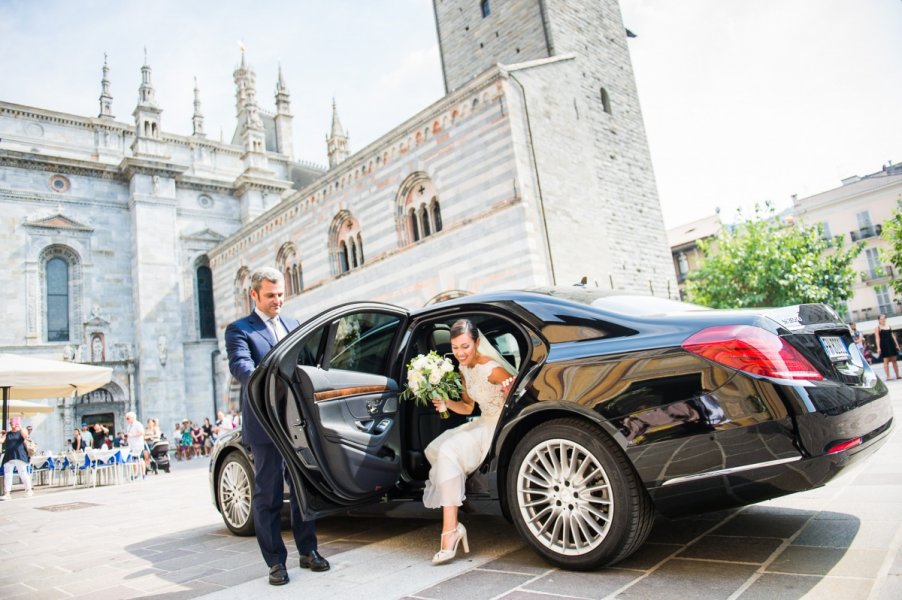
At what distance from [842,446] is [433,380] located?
2221 millimetres

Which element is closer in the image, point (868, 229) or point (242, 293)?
point (242, 293)

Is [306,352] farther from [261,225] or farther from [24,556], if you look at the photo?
[261,225]

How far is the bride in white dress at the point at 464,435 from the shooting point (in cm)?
338

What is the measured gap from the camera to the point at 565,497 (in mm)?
3004

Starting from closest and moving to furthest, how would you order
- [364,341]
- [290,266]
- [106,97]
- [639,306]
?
[639,306] < [364,341] < [290,266] < [106,97]

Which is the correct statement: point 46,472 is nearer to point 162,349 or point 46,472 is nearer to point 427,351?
point 162,349

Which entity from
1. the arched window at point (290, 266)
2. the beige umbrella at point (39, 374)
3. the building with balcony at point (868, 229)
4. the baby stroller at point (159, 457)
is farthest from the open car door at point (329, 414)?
the building with balcony at point (868, 229)

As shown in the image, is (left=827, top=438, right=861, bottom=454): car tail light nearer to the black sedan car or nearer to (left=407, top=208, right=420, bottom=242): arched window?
the black sedan car

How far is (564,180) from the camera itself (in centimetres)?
1437

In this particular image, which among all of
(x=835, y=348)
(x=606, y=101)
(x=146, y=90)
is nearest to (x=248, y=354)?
(x=835, y=348)

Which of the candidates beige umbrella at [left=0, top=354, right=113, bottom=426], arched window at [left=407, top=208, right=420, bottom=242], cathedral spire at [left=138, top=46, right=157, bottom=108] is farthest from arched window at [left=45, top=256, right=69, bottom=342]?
arched window at [left=407, top=208, right=420, bottom=242]

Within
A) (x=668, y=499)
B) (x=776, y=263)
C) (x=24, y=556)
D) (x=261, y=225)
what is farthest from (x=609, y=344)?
(x=776, y=263)

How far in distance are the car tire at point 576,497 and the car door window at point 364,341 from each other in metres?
1.35

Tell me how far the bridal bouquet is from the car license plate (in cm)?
213
